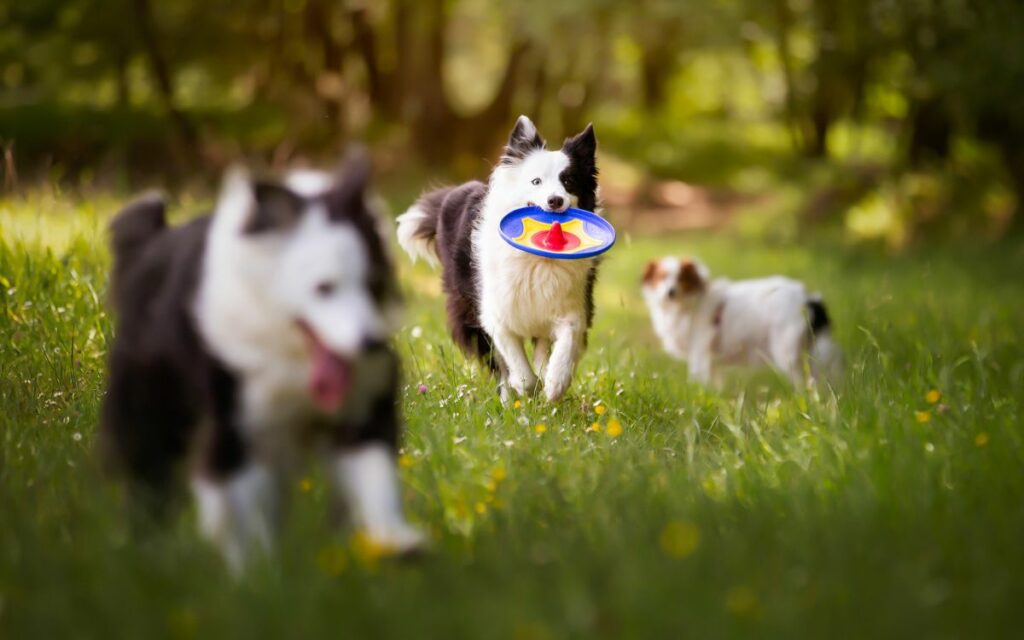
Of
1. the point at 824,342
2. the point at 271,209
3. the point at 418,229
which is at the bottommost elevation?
the point at 824,342

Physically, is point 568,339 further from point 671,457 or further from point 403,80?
point 403,80

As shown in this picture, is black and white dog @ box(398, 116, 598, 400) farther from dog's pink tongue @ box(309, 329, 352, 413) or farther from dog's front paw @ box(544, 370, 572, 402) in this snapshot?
dog's pink tongue @ box(309, 329, 352, 413)

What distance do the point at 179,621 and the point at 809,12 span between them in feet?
49.6

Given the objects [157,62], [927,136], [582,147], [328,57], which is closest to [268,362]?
[582,147]

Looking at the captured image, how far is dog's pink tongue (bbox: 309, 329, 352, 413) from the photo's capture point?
8.42ft

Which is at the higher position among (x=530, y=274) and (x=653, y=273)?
(x=530, y=274)

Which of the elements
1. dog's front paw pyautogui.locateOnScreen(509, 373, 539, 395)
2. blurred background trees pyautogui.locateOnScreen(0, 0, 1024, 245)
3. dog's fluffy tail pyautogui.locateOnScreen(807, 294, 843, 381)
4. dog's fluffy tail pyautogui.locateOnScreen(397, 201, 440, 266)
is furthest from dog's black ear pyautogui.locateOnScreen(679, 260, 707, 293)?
blurred background trees pyautogui.locateOnScreen(0, 0, 1024, 245)

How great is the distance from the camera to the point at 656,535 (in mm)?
3236

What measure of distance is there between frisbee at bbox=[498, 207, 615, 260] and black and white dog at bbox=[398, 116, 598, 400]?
0.24 ft

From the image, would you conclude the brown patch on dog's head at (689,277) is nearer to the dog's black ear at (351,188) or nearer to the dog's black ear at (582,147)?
the dog's black ear at (582,147)

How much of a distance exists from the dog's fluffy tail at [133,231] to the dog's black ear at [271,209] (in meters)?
0.90

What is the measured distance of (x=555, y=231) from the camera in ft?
17.8

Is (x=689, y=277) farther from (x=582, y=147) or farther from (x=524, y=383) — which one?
(x=524, y=383)

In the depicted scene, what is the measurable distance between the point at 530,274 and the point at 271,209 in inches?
124
